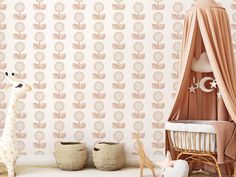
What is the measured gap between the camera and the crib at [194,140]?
3.25 meters

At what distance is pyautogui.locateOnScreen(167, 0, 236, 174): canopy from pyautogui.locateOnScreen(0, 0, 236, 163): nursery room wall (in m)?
0.46

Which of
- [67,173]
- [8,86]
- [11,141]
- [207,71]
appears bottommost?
[67,173]

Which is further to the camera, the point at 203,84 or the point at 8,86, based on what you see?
the point at 8,86

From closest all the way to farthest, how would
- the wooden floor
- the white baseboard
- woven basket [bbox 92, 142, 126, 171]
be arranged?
the wooden floor, woven basket [bbox 92, 142, 126, 171], the white baseboard

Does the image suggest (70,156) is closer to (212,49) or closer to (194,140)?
(194,140)

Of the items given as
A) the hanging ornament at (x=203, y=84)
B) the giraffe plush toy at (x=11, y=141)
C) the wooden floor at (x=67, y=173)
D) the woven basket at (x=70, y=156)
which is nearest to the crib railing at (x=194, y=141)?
the wooden floor at (x=67, y=173)

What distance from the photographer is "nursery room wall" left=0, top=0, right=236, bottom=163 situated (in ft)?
13.6

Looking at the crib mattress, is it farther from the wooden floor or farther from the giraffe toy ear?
the giraffe toy ear

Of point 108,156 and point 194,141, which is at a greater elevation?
point 194,141

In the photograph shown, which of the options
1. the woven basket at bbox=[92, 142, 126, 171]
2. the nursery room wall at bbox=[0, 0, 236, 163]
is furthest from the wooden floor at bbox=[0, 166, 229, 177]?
the nursery room wall at bbox=[0, 0, 236, 163]

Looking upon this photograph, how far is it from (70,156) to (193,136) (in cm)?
122

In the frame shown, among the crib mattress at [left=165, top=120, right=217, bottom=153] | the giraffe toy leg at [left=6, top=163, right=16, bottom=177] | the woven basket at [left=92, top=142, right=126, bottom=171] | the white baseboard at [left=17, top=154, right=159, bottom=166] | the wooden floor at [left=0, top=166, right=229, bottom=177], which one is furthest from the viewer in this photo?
the white baseboard at [left=17, top=154, right=159, bottom=166]

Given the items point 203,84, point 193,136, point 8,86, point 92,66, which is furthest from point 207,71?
point 8,86

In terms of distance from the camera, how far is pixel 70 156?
3.79m
